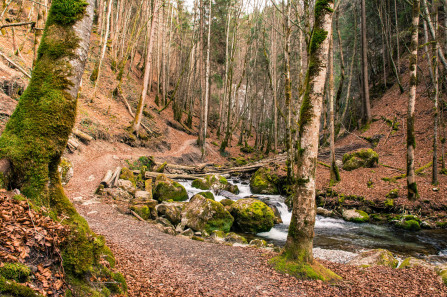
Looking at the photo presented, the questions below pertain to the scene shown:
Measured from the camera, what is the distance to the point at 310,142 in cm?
466

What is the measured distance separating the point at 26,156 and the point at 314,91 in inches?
182

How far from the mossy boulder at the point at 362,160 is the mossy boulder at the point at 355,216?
4527 mm

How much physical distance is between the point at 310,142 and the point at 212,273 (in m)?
3.14

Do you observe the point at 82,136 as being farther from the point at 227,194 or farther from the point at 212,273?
the point at 212,273

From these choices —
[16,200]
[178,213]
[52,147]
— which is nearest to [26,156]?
[52,147]

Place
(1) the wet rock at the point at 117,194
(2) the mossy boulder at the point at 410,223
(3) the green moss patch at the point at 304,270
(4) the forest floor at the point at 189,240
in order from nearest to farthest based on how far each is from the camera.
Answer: (4) the forest floor at the point at 189,240
(3) the green moss patch at the point at 304,270
(1) the wet rock at the point at 117,194
(2) the mossy boulder at the point at 410,223

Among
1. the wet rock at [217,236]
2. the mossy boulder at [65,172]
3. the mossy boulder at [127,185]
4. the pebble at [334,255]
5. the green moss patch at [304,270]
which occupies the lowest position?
the pebble at [334,255]

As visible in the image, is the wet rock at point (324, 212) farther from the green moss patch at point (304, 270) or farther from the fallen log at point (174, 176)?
the green moss patch at point (304, 270)

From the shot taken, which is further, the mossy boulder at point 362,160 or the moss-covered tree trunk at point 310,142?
the mossy boulder at point 362,160

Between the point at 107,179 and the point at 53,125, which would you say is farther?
the point at 107,179

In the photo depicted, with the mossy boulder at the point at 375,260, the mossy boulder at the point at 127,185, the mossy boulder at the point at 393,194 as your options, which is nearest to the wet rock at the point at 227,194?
the mossy boulder at the point at 127,185

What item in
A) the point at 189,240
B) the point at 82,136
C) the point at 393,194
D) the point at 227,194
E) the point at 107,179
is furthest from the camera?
the point at 227,194

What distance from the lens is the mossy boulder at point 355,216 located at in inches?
423

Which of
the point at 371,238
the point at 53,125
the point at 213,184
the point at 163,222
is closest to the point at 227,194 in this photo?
the point at 213,184
